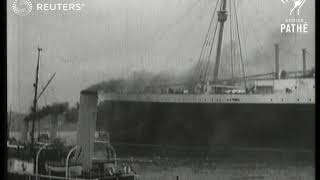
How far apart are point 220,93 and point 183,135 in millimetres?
370

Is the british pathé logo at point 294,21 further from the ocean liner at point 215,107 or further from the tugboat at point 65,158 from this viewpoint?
the tugboat at point 65,158

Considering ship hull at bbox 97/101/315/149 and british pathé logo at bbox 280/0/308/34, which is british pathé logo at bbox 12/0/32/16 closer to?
ship hull at bbox 97/101/315/149

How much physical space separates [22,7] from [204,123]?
1.42 m

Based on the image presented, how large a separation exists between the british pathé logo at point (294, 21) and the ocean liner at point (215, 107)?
0.16 metres

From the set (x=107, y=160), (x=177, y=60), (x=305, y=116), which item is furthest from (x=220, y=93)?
(x=107, y=160)

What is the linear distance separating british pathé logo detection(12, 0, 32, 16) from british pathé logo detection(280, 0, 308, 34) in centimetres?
167

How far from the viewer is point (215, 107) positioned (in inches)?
142

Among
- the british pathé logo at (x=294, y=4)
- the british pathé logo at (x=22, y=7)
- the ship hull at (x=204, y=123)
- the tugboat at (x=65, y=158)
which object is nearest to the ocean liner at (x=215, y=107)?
the ship hull at (x=204, y=123)

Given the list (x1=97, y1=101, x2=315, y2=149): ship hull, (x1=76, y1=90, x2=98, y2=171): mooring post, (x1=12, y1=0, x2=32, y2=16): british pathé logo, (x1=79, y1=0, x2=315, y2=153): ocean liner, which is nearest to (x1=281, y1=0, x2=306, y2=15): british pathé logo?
(x1=79, y1=0, x2=315, y2=153): ocean liner

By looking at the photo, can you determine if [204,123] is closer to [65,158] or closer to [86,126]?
[86,126]

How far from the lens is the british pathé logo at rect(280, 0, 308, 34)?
3.58 meters

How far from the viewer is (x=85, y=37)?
141 inches

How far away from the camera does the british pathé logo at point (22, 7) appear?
3586mm

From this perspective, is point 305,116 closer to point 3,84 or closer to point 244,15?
point 244,15
